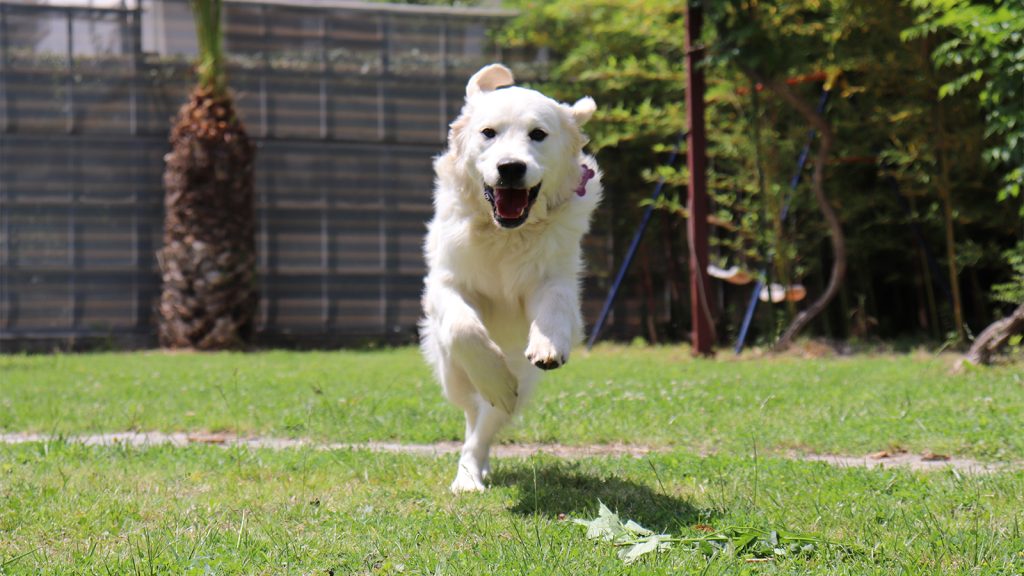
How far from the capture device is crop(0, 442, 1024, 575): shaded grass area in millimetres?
2504

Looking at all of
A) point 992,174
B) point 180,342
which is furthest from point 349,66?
point 992,174

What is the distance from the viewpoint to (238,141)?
11.7 metres

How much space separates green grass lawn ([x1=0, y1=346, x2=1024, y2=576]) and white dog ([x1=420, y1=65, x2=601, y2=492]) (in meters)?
0.41

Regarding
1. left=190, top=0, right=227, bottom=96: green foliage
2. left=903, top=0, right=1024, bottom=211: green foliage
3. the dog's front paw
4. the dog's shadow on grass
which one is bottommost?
the dog's shadow on grass

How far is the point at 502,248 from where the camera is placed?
3.65 m

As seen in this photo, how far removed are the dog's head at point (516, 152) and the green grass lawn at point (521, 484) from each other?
98cm

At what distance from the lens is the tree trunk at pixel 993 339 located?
705 cm

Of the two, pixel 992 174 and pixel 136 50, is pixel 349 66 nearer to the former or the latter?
pixel 136 50

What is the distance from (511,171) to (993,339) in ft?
17.3

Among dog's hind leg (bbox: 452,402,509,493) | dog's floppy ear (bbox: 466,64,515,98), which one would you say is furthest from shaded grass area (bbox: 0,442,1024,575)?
dog's floppy ear (bbox: 466,64,515,98)

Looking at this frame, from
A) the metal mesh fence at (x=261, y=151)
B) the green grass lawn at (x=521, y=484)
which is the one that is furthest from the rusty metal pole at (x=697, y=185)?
the metal mesh fence at (x=261, y=151)

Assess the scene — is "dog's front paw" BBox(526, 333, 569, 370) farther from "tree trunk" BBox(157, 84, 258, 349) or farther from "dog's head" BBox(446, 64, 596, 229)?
"tree trunk" BBox(157, 84, 258, 349)

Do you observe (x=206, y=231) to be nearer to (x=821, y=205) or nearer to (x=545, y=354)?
(x=821, y=205)

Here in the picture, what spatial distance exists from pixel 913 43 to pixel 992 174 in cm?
182
